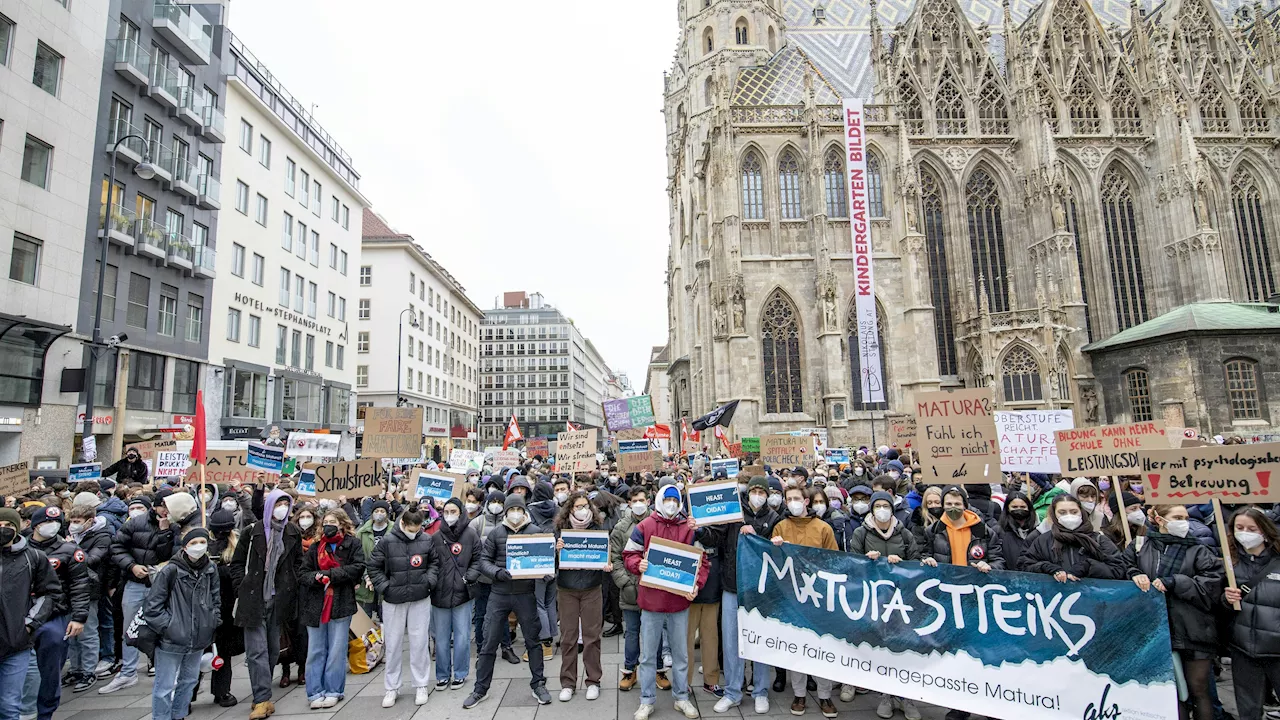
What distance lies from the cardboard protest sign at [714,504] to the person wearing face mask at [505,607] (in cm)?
185

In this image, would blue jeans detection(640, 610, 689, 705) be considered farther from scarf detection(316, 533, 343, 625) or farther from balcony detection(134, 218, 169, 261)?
balcony detection(134, 218, 169, 261)

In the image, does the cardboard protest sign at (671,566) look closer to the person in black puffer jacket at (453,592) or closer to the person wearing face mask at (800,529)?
the person wearing face mask at (800,529)

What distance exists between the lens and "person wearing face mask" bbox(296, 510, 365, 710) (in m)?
6.70

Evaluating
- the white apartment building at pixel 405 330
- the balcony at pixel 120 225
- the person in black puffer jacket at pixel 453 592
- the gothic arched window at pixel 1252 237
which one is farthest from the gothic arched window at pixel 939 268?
the balcony at pixel 120 225

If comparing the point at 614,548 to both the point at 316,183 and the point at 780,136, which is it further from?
the point at 316,183

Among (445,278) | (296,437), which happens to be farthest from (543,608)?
(445,278)

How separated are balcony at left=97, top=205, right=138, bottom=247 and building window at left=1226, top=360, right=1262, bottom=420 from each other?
4389cm

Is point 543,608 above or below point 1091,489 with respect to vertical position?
below

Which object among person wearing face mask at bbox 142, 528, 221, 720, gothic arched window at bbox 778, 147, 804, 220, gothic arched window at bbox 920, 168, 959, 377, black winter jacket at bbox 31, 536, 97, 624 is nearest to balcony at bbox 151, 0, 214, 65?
black winter jacket at bbox 31, 536, 97, 624

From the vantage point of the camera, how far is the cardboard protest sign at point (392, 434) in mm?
11203

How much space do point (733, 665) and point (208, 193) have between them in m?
29.7

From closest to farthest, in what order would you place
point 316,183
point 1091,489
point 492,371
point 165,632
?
point 165,632
point 1091,489
point 316,183
point 492,371

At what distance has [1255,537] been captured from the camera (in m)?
5.02

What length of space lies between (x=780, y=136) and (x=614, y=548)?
32252 millimetres
